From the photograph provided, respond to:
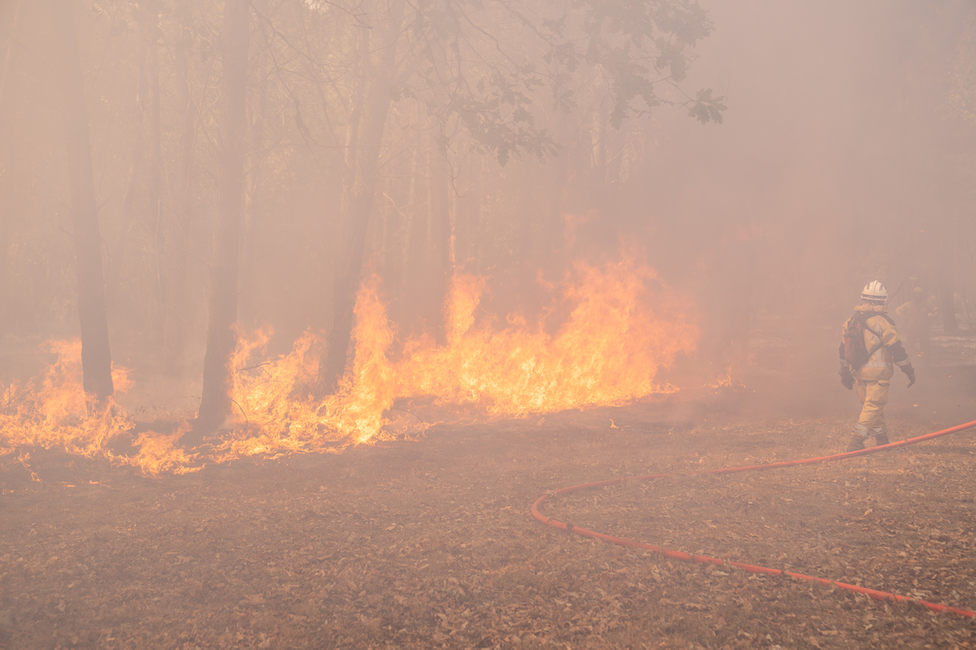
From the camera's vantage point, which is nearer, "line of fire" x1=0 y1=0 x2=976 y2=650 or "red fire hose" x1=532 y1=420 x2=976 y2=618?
"red fire hose" x1=532 y1=420 x2=976 y2=618

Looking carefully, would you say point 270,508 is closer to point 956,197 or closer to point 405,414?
point 405,414

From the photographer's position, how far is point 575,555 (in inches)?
196

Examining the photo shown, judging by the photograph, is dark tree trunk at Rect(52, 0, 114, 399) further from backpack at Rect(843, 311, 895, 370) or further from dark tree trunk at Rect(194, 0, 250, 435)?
backpack at Rect(843, 311, 895, 370)

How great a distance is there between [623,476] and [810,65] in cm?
1421

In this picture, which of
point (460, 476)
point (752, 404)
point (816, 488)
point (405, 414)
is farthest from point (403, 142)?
point (816, 488)

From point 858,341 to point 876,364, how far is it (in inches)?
13.3

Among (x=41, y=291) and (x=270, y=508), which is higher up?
(x=41, y=291)

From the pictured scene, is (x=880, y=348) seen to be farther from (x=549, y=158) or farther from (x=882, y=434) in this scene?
(x=549, y=158)

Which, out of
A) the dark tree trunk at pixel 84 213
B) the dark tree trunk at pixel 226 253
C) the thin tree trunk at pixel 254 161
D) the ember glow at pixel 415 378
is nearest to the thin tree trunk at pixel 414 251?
the thin tree trunk at pixel 254 161

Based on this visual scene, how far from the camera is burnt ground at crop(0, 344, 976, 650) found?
388cm

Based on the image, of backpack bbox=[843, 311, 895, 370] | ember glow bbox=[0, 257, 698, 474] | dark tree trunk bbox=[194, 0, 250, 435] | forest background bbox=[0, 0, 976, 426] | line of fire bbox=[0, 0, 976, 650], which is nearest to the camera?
line of fire bbox=[0, 0, 976, 650]

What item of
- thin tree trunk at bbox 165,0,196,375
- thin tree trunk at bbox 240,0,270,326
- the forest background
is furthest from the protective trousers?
thin tree trunk at bbox 165,0,196,375

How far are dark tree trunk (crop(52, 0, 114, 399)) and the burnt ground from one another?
164cm

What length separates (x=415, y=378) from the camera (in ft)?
40.2
